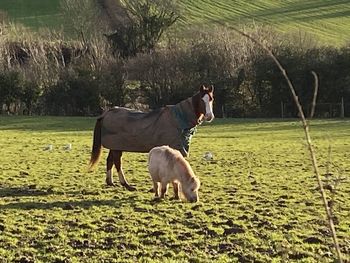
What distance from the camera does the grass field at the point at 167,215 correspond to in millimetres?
7703

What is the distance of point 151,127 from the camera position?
12.8 metres

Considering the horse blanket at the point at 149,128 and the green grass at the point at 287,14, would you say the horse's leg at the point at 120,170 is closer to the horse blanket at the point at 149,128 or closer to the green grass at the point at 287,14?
the horse blanket at the point at 149,128

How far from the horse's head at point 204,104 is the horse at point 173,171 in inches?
55.0

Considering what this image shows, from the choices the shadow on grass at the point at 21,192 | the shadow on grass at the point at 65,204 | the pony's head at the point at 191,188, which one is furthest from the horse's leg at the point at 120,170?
the pony's head at the point at 191,188

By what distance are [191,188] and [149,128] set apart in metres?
2.18

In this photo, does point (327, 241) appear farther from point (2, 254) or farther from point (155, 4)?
point (155, 4)

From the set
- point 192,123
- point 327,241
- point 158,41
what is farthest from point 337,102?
point 327,241

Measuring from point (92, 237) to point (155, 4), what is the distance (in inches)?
2143

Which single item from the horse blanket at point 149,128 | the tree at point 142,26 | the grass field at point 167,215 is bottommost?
the grass field at point 167,215

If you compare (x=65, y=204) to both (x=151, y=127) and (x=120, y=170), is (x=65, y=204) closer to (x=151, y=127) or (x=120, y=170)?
(x=120, y=170)

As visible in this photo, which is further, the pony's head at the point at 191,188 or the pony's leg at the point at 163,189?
the pony's leg at the point at 163,189

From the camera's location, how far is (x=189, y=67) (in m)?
46.8

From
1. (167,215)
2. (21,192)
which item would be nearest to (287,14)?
(21,192)

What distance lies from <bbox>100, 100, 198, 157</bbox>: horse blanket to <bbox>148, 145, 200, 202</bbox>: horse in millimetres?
1294
